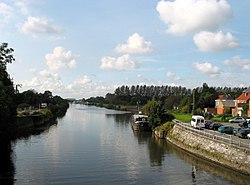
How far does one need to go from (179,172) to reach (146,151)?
12.9 metres

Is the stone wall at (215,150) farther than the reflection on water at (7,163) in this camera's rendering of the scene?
Yes

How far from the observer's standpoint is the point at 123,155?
4122 cm

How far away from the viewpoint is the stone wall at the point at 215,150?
31.1 m

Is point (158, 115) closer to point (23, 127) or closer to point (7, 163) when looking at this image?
point (23, 127)

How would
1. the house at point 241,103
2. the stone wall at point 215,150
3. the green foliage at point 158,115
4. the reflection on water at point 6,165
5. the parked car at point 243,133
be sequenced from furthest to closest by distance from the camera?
the house at point 241,103
the green foliage at point 158,115
the parked car at point 243,133
the stone wall at point 215,150
the reflection on water at point 6,165

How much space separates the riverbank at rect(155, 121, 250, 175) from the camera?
102 feet

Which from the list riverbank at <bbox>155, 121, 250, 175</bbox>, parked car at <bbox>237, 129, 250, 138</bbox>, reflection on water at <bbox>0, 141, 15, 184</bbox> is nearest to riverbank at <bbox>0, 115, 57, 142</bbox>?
reflection on water at <bbox>0, 141, 15, 184</bbox>

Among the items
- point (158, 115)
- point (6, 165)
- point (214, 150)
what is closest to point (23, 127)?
point (158, 115)

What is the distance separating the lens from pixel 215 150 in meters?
36.7

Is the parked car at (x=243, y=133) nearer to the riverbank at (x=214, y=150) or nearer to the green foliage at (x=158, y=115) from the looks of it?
the riverbank at (x=214, y=150)

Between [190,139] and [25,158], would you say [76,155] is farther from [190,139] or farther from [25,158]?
[190,139]

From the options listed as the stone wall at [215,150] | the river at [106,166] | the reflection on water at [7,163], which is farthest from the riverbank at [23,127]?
the stone wall at [215,150]

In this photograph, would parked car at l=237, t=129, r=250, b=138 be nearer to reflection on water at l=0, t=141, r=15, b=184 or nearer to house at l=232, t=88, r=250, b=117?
reflection on water at l=0, t=141, r=15, b=184

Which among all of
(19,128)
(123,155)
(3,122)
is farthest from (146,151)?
(19,128)
